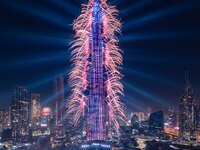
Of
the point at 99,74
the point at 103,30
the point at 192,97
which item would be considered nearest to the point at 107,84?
the point at 99,74

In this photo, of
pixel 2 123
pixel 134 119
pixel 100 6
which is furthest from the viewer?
pixel 2 123

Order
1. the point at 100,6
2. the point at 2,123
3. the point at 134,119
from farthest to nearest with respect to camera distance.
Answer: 1. the point at 2,123
2. the point at 134,119
3. the point at 100,6

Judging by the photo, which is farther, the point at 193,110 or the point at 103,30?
the point at 193,110

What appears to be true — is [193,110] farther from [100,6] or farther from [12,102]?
[100,6]

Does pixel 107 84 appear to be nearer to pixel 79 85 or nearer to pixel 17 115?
pixel 79 85

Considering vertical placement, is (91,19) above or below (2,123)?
above

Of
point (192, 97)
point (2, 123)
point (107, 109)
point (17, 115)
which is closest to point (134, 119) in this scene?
point (192, 97)
